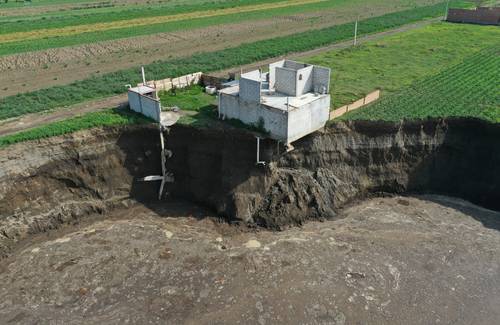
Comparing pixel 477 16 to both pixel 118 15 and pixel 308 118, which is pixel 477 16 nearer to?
pixel 308 118

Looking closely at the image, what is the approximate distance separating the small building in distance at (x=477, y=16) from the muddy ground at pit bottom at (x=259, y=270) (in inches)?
1684

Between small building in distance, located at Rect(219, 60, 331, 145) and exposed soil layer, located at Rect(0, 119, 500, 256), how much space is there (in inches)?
47.9

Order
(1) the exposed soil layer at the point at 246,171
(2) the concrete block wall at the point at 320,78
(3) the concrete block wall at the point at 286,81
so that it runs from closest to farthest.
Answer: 1. (1) the exposed soil layer at the point at 246,171
2. (3) the concrete block wall at the point at 286,81
3. (2) the concrete block wall at the point at 320,78

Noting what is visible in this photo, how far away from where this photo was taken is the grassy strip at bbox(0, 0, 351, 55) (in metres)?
44.6

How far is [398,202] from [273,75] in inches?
458

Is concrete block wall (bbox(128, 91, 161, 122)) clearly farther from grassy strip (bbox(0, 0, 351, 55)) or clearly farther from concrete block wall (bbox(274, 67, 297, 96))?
grassy strip (bbox(0, 0, 351, 55))

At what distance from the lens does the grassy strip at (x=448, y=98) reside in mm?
28672

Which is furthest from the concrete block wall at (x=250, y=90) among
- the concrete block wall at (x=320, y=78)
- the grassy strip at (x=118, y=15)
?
the grassy strip at (x=118, y=15)

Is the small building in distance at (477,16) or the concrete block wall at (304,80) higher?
the small building in distance at (477,16)

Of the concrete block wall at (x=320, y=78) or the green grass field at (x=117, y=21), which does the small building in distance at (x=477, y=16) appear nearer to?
the green grass field at (x=117, y=21)

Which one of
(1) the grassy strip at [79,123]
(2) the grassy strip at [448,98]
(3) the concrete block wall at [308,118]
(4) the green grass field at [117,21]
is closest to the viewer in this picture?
(3) the concrete block wall at [308,118]

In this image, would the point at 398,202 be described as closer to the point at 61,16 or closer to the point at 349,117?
the point at 349,117

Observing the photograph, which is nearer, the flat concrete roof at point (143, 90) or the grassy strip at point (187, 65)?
the flat concrete roof at point (143, 90)

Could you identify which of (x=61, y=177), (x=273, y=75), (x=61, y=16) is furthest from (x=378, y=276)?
(x=61, y=16)
